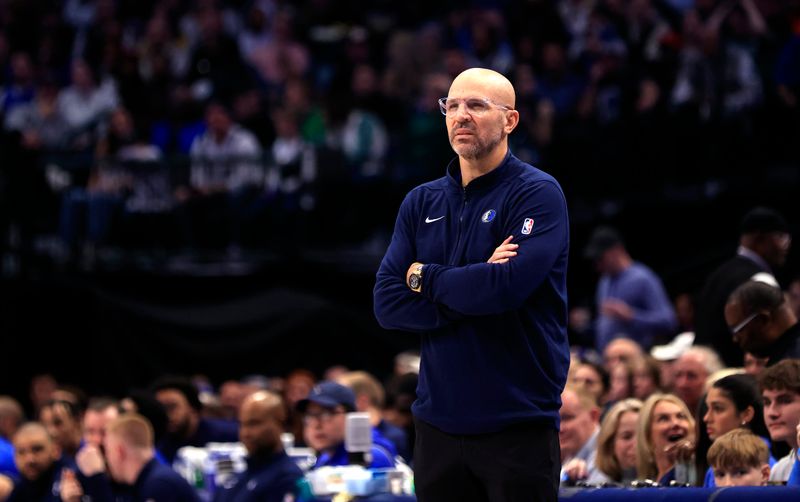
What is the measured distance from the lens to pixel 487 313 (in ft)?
15.4

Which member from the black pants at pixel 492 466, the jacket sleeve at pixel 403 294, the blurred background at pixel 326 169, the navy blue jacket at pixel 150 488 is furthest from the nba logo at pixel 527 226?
the blurred background at pixel 326 169

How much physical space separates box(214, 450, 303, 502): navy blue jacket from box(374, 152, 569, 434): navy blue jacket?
3621 mm

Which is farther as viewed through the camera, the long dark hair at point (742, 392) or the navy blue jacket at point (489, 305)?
the long dark hair at point (742, 392)

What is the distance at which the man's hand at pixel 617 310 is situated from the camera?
Result: 36.4 feet

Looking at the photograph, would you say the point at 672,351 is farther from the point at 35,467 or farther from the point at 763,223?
the point at 35,467

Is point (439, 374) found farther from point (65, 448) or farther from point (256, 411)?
point (65, 448)

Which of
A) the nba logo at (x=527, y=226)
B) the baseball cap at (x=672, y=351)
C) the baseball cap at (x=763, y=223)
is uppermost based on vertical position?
the baseball cap at (x=763, y=223)

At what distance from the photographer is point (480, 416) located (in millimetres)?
4703

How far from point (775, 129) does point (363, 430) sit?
6.06 m

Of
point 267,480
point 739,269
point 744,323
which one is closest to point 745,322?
point 744,323

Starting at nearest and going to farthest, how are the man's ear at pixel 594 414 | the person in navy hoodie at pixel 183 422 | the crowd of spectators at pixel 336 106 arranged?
the man's ear at pixel 594 414 < the person in navy hoodie at pixel 183 422 < the crowd of spectators at pixel 336 106

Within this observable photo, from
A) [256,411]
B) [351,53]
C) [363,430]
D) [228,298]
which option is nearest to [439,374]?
[363,430]

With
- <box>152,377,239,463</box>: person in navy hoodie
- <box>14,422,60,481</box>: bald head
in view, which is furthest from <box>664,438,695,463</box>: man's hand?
<box>14,422,60,481</box>: bald head

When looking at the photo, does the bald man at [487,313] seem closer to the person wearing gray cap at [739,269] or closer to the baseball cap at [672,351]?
the person wearing gray cap at [739,269]
